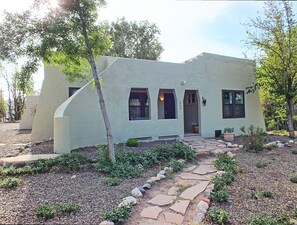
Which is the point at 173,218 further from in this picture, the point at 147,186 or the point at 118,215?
the point at 147,186

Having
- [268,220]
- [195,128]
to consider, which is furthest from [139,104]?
[268,220]

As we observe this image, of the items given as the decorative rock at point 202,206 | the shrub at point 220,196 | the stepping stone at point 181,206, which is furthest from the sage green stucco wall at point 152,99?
the shrub at point 220,196

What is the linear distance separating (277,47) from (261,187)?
920 centimetres

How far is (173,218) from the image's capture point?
389 cm

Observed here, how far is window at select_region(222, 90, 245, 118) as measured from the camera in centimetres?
1261

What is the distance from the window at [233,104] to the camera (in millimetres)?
12609

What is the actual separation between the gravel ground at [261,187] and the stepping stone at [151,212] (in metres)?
1.17

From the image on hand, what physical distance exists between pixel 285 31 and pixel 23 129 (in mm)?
18018

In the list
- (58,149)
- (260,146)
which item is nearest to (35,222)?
(58,149)

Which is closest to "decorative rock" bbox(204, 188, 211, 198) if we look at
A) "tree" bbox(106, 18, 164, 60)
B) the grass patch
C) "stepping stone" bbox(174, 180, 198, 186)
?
"stepping stone" bbox(174, 180, 198, 186)

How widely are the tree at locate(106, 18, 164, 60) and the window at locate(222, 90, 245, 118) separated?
35.9ft

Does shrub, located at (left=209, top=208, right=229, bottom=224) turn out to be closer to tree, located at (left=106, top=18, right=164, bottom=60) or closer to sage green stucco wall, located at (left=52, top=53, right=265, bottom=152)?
sage green stucco wall, located at (left=52, top=53, right=265, bottom=152)

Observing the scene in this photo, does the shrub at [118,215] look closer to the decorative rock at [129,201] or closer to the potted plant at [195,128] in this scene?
the decorative rock at [129,201]

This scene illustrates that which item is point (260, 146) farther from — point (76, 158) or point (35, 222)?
point (35, 222)
